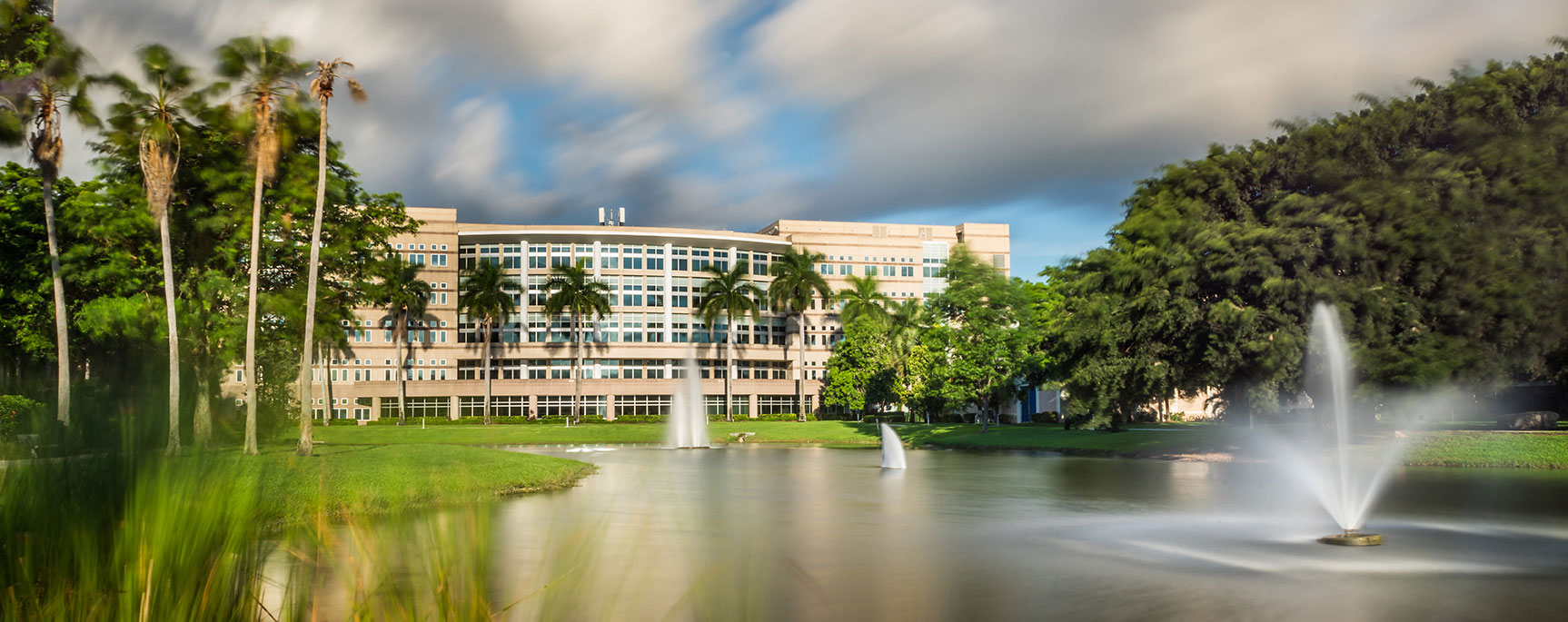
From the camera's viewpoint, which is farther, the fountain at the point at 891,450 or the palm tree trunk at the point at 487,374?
the palm tree trunk at the point at 487,374

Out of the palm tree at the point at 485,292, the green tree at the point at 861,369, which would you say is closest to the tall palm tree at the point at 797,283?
the green tree at the point at 861,369

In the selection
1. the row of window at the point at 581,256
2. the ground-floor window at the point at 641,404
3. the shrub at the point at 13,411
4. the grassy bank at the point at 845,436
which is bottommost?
the grassy bank at the point at 845,436

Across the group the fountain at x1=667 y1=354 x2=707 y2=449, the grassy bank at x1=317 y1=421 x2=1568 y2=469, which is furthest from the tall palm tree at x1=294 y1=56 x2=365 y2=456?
the fountain at x1=667 y1=354 x2=707 y2=449

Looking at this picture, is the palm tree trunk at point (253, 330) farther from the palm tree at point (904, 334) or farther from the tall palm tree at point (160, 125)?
the palm tree at point (904, 334)

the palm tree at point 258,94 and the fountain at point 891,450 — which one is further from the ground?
the palm tree at point 258,94

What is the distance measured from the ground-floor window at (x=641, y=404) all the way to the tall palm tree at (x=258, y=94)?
256 feet

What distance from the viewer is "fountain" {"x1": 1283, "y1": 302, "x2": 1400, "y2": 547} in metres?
19.4

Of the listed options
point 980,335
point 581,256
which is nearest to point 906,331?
point 980,335

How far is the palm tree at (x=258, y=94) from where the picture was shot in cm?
3200

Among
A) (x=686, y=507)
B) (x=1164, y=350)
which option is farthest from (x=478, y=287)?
(x=686, y=507)

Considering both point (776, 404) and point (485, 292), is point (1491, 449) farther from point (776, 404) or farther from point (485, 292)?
point (776, 404)

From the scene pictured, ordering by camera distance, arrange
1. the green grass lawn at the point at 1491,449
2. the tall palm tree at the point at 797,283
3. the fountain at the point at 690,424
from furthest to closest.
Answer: the tall palm tree at the point at 797,283 → the fountain at the point at 690,424 → the green grass lawn at the point at 1491,449

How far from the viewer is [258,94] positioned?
32.1m

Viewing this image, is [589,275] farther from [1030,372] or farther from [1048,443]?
[1048,443]
